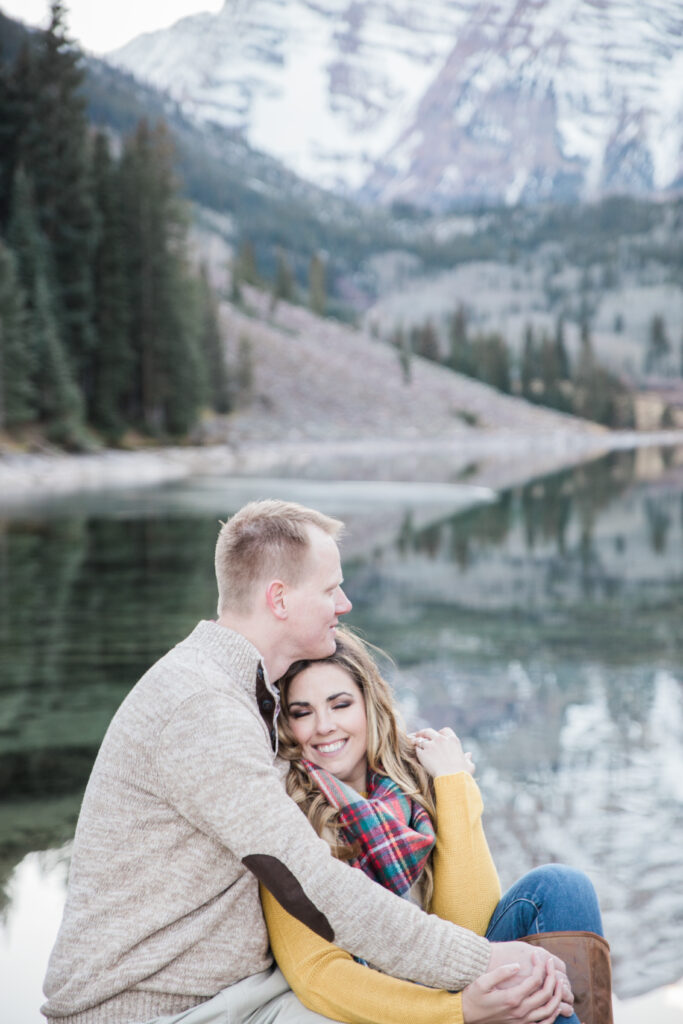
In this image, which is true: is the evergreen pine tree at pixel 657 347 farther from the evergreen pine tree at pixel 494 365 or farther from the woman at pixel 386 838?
the woman at pixel 386 838

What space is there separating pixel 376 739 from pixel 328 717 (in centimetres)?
14

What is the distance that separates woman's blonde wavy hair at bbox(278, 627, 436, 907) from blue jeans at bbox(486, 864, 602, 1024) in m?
0.20

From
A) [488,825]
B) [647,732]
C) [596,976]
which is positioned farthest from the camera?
[647,732]

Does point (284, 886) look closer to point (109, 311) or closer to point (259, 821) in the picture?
point (259, 821)

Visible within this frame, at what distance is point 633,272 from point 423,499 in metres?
189

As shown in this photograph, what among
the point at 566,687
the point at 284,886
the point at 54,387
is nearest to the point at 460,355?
the point at 54,387

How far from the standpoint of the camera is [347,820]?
90.7 inches

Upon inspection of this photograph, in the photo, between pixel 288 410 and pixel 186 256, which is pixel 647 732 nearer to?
pixel 186 256

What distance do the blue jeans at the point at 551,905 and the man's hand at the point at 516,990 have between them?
6.9 inches

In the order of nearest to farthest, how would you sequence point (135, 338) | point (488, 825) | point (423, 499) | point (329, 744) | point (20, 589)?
point (329, 744), point (488, 825), point (20, 589), point (423, 499), point (135, 338)

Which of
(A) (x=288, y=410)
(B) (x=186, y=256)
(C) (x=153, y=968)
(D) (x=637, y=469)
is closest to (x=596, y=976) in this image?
(C) (x=153, y=968)

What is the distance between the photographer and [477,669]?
7.43 m

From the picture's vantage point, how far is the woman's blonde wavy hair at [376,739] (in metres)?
2.46

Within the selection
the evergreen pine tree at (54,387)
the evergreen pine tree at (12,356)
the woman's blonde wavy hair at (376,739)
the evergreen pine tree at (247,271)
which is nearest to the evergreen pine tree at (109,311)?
the evergreen pine tree at (54,387)
